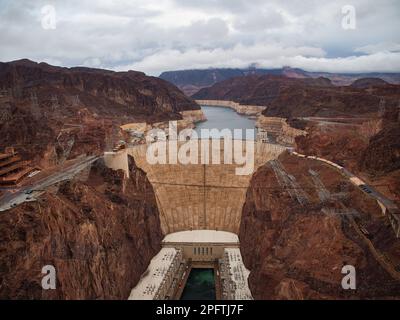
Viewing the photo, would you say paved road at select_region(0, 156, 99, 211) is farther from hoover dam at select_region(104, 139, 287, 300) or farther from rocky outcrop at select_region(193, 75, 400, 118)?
rocky outcrop at select_region(193, 75, 400, 118)

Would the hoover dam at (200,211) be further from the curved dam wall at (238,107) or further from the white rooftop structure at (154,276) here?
the curved dam wall at (238,107)

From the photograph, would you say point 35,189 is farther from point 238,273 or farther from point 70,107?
point 70,107

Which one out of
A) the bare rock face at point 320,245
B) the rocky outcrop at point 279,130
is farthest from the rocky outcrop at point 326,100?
the bare rock face at point 320,245
